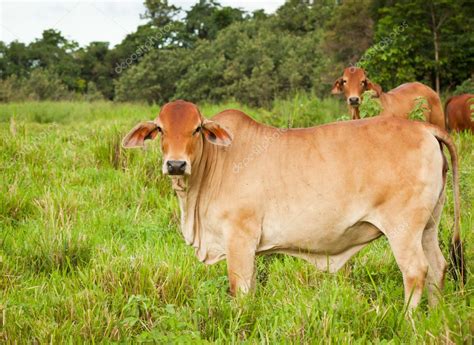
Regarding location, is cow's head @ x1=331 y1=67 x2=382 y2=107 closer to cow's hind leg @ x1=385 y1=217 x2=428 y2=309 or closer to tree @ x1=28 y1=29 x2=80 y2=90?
cow's hind leg @ x1=385 y1=217 x2=428 y2=309

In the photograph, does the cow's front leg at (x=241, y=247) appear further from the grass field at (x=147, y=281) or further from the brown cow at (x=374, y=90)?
the brown cow at (x=374, y=90)

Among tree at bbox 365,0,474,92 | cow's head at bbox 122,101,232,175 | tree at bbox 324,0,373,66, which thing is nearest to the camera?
cow's head at bbox 122,101,232,175

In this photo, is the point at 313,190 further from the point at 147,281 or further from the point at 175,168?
the point at 147,281

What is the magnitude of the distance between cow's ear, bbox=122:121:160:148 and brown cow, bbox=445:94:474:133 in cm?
654

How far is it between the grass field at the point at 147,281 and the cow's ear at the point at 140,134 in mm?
732

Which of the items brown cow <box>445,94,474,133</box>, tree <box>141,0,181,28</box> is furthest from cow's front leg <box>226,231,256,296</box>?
tree <box>141,0,181,28</box>

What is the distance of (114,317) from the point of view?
2951mm

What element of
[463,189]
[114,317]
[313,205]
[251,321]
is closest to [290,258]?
[313,205]

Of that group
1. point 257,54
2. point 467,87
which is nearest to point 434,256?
point 467,87

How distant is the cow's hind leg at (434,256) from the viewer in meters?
3.43

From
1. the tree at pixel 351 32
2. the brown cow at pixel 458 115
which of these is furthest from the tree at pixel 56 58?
the brown cow at pixel 458 115

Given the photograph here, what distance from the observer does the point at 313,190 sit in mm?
3410

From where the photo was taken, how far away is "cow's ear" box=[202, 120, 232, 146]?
3.48m

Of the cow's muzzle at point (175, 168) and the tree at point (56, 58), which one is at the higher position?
the tree at point (56, 58)
